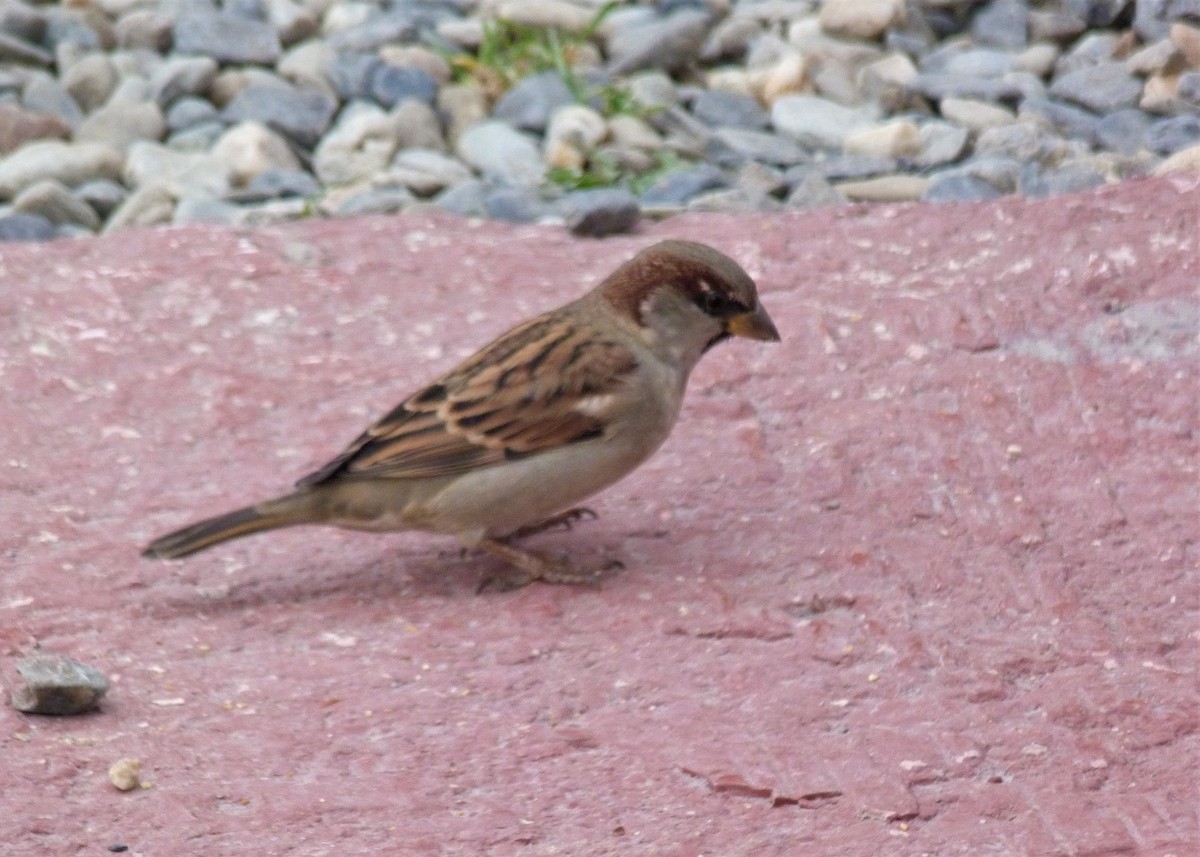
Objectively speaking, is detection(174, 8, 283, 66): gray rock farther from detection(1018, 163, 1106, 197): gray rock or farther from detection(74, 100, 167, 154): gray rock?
detection(1018, 163, 1106, 197): gray rock

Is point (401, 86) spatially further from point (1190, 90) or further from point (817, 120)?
point (1190, 90)

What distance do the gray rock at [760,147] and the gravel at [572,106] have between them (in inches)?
0.5

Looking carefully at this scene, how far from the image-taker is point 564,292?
5211mm

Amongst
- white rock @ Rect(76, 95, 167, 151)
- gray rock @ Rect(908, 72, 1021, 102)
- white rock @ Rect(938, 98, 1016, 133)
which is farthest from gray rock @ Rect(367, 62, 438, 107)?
white rock @ Rect(938, 98, 1016, 133)

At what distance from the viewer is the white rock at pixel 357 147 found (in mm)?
6414

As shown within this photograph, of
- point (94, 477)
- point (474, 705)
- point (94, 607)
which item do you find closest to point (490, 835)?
point (474, 705)

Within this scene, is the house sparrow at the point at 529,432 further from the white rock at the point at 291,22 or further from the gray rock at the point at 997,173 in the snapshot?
the white rock at the point at 291,22

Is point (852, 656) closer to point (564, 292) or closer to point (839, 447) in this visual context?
point (839, 447)

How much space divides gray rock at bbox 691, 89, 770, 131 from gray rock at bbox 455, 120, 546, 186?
25.4 inches

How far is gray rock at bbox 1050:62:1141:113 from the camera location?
6.22 meters

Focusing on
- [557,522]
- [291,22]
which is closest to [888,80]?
[291,22]

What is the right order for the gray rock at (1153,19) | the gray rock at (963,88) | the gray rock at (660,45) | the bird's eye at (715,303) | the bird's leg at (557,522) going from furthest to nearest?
1. the gray rock at (660,45)
2. the gray rock at (1153,19)
3. the gray rock at (963,88)
4. the bird's leg at (557,522)
5. the bird's eye at (715,303)

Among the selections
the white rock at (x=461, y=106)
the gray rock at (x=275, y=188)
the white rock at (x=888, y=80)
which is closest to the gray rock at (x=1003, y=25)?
the white rock at (x=888, y=80)

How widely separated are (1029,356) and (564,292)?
1.34 meters
